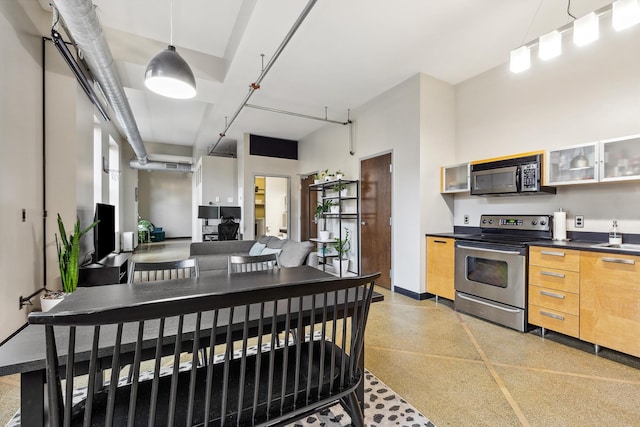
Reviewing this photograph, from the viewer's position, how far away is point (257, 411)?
1003mm

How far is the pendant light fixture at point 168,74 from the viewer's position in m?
2.01

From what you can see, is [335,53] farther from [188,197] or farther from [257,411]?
[188,197]

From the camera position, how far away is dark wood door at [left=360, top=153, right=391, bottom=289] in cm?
451

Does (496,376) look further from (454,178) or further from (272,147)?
(272,147)

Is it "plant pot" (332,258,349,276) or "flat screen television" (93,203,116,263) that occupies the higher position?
"flat screen television" (93,203,116,263)

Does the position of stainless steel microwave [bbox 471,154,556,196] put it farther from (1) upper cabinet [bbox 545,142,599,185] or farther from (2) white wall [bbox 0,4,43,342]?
(2) white wall [bbox 0,4,43,342]

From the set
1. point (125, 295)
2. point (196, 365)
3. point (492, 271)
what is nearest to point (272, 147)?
point (492, 271)

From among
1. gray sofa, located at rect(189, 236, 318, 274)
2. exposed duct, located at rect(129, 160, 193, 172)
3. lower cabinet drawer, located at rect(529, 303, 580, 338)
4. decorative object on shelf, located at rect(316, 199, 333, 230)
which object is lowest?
lower cabinet drawer, located at rect(529, 303, 580, 338)

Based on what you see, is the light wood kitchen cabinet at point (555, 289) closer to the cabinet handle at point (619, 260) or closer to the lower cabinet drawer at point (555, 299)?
the lower cabinet drawer at point (555, 299)

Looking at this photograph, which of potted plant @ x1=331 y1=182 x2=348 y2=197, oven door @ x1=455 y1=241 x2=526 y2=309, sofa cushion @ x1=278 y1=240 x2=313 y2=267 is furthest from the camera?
potted plant @ x1=331 y1=182 x2=348 y2=197

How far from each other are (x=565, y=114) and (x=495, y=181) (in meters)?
0.94

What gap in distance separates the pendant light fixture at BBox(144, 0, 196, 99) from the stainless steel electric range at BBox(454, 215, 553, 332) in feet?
10.6

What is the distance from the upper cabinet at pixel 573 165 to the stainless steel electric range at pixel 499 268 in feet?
1.56

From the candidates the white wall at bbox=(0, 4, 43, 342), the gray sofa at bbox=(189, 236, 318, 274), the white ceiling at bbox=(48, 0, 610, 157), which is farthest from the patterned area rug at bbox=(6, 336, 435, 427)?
the white ceiling at bbox=(48, 0, 610, 157)
